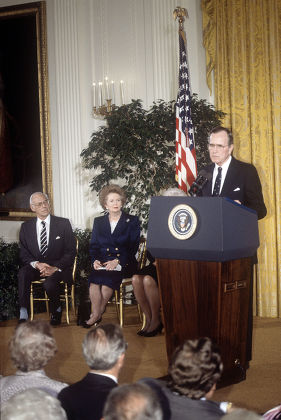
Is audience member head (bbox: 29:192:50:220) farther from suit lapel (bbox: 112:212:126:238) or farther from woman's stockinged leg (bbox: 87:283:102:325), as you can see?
woman's stockinged leg (bbox: 87:283:102:325)

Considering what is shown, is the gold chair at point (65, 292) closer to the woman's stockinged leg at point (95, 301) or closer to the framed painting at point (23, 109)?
the woman's stockinged leg at point (95, 301)

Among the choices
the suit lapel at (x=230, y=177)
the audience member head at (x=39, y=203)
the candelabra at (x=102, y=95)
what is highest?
the candelabra at (x=102, y=95)

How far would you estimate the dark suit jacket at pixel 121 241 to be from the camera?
6074 mm

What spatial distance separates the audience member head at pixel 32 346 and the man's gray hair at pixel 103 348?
183mm

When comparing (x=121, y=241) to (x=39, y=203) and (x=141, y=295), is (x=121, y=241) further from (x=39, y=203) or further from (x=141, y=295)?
(x=39, y=203)

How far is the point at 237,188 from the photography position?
410cm

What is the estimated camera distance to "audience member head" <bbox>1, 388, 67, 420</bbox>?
169 centimetres

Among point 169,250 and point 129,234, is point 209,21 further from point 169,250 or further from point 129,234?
point 169,250

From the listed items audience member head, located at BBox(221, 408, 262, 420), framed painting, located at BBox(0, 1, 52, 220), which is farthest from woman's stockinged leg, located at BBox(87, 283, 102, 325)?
audience member head, located at BBox(221, 408, 262, 420)

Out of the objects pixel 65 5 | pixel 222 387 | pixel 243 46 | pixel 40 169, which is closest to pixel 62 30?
pixel 65 5

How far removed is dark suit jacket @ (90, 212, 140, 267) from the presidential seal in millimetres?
2543

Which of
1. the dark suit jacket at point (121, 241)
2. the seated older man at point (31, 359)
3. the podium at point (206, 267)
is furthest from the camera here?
the dark suit jacket at point (121, 241)

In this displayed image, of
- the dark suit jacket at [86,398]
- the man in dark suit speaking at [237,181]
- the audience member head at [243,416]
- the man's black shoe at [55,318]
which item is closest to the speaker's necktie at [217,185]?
the man in dark suit speaking at [237,181]

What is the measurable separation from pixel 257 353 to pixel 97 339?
111 inches
